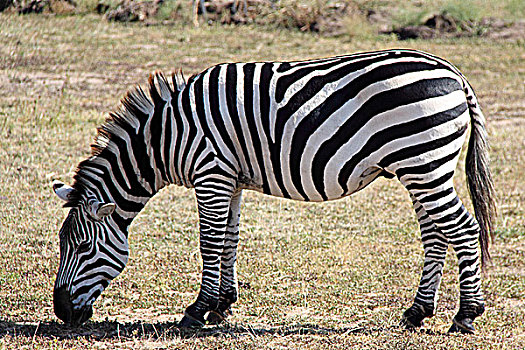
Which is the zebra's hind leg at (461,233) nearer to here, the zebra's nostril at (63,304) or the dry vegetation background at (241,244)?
the dry vegetation background at (241,244)

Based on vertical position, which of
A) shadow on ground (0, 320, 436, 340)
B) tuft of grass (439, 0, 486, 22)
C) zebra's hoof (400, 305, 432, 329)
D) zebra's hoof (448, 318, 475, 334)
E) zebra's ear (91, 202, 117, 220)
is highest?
tuft of grass (439, 0, 486, 22)

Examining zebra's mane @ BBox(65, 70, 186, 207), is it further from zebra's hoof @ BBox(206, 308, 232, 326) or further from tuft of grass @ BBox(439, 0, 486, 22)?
tuft of grass @ BBox(439, 0, 486, 22)

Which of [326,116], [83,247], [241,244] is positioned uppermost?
[326,116]

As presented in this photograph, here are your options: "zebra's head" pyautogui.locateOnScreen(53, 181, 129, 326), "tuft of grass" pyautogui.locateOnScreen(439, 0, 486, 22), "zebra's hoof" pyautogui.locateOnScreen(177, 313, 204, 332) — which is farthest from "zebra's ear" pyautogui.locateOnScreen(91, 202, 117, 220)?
"tuft of grass" pyautogui.locateOnScreen(439, 0, 486, 22)

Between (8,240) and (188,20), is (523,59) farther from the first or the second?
(8,240)

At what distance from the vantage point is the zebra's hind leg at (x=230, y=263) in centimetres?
553

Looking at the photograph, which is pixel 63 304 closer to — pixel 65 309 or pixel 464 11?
pixel 65 309

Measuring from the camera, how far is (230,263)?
557cm

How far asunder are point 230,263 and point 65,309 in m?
1.31

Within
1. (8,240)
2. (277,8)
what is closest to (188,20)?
(277,8)

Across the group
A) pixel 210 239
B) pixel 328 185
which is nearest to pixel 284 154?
pixel 328 185

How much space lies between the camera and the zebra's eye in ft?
16.5

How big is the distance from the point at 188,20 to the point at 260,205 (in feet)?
41.1

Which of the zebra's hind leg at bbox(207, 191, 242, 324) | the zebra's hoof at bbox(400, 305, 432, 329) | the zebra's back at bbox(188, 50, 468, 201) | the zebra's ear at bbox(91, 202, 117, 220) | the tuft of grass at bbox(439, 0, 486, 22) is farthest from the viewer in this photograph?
the tuft of grass at bbox(439, 0, 486, 22)
